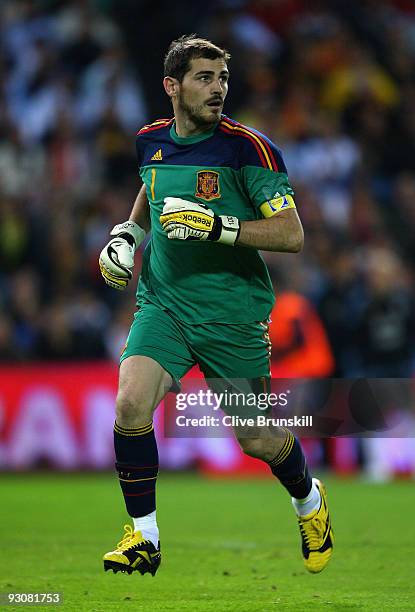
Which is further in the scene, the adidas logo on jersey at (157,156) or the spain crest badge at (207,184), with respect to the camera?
the adidas logo on jersey at (157,156)

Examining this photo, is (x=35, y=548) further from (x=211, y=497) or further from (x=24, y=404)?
(x=24, y=404)

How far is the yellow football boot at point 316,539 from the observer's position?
6215 mm

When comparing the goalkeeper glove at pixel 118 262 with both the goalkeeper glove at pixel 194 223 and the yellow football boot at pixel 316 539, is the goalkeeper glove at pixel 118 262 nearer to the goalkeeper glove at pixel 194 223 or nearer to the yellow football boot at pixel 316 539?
the goalkeeper glove at pixel 194 223

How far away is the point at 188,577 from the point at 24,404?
618cm

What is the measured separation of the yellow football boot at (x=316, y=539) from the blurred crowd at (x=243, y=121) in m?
6.03

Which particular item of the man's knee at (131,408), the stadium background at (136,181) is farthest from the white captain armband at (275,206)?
the stadium background at (136,181)

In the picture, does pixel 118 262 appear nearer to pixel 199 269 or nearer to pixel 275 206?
pixel 199 269

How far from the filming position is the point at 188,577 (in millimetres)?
6547

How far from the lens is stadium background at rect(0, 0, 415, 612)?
9.05 m

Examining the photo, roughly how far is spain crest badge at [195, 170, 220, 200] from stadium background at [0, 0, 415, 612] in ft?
7.39

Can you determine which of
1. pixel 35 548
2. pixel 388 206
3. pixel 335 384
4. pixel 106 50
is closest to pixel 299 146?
pixel 388 206

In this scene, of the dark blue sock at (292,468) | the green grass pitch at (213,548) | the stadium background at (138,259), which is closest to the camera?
the green grass pitch at (213,548)

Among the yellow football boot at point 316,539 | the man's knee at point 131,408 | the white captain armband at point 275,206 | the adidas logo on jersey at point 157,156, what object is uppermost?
the adidas logo on jersey at point 157,156

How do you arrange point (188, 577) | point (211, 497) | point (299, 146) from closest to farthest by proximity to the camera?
1. point (188, 577)
2. point (211, 497)
3. point (299, 146)
